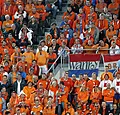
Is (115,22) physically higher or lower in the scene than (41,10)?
lower

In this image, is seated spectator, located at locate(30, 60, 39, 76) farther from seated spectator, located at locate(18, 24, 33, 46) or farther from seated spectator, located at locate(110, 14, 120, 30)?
seated spectator, located at locate(110, 14, 120, 30)

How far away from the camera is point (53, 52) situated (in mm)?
29797

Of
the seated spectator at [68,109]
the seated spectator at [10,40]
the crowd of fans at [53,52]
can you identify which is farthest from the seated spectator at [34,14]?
the seated spectator at [68,109]

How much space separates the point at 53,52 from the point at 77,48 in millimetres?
994

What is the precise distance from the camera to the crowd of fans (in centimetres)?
2728

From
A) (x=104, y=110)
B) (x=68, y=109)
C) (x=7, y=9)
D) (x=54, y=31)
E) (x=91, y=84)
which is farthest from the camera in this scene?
(x=7, y=9)

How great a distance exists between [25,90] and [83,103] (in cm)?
239

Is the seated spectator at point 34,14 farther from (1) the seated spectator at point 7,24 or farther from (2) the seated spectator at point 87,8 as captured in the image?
(2) the seated spectator at point 87,8

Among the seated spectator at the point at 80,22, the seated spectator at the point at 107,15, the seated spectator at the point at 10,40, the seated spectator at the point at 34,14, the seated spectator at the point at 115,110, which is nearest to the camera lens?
the seated spectator at the point at 115,110

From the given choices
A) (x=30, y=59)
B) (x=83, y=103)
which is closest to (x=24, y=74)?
(x=30, y=59)

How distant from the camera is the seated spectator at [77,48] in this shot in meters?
29.2

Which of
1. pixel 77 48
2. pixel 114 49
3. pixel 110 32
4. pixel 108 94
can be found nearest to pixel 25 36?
pixel 77 48

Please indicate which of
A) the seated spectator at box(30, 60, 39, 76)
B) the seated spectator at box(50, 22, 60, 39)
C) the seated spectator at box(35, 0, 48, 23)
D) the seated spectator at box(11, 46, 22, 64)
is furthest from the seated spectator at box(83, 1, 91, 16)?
the seated spectator at box(30, 60, 39, 76)

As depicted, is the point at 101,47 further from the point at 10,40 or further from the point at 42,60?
the point at 10,40
